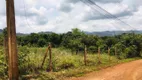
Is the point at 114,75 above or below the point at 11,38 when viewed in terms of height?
below

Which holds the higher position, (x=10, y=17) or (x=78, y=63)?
(x=10, y=17)

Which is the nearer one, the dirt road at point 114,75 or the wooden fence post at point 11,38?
the wooden fence post at point 11,38

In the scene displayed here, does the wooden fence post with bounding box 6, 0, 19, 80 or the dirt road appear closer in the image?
the wooden fence post with bounding box 6, 0, 19, 80

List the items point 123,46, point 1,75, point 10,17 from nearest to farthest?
point 10,17 → point 1,75 → point 123,46

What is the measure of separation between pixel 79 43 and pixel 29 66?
77.3 ft

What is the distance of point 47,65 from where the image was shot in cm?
1928

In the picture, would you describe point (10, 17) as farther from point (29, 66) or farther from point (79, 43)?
point (79, 43)

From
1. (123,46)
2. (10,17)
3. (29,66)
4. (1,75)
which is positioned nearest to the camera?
(10,17)

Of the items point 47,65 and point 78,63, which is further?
point 78,63

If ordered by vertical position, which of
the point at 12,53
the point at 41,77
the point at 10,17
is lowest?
the point at 41,77

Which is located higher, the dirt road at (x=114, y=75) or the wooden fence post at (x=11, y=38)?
the wooden fence post at (x=11, y=38)

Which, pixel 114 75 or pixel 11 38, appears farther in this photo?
pixel 114 75

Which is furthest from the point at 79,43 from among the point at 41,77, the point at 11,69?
the point at 11,69

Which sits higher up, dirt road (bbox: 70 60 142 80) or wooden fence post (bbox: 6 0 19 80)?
wooden fence post (bbox: 6 0 19 80)
